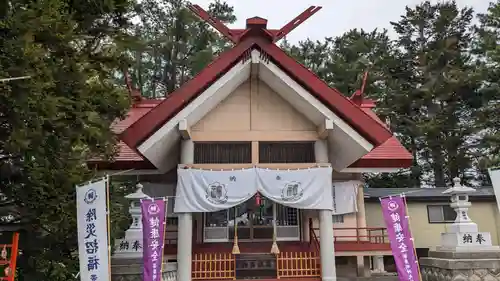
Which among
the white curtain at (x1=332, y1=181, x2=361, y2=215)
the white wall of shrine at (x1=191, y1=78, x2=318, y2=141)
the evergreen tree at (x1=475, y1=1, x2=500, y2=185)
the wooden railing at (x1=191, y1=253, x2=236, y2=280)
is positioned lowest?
the wooden railing at (x1=191, y1=253, x2=236, y2=280)

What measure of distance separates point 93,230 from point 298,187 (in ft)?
15.2

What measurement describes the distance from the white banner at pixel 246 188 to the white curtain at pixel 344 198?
2.82 metres

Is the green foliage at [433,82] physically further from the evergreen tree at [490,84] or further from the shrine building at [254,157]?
the shrine building at [254,157]

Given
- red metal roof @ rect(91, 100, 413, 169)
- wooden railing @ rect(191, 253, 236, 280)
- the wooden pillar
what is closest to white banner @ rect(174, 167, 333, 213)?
the wooden pillar

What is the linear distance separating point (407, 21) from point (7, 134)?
29.8 meters

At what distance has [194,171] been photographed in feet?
30.9

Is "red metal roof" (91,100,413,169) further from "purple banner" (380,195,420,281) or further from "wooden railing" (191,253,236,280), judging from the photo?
"purple banner" (380,195,420,281)

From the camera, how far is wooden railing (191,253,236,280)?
9.58m

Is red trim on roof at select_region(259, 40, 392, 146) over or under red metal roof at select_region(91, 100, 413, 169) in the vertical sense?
over

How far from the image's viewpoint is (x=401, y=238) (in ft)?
26.3

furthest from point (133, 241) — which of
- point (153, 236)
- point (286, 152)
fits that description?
point (286, 152)

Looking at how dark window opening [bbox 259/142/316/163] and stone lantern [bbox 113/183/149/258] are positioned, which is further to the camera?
dark window opening [bbox 259/142/316/163]

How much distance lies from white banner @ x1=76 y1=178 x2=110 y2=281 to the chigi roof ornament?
4658 mm

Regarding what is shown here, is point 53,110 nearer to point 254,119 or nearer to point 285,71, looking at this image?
point 285,71
